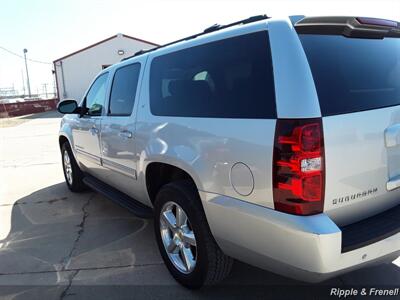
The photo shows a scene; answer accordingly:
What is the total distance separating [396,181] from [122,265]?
2468mm

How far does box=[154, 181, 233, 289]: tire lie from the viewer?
9.57 ft

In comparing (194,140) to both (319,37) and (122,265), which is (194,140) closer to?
(319,37)

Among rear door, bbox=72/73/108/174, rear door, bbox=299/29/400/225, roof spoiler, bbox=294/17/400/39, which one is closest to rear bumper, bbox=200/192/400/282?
rear door, bbox=299/29/400/225

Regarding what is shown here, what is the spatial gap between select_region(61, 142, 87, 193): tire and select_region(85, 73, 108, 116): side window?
110cm

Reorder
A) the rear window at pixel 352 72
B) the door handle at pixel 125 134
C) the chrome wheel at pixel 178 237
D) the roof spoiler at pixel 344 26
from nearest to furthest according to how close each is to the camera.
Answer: the rear window at pixel 352 72 < the roof spoiler at pixel 344 26 < the chrome wheel at pixel 178 237 < the door handle at pixel 125 134

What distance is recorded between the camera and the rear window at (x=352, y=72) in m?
2.32

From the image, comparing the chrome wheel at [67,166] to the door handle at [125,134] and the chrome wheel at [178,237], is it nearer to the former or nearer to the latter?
the door handle at [125,134]

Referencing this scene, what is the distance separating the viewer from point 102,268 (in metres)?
3.72

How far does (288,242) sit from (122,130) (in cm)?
222

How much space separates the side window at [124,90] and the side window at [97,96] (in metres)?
0.32

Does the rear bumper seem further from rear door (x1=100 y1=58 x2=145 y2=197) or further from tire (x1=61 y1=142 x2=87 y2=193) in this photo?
tire (x1=61 y1=142 x2=87 y2=193)

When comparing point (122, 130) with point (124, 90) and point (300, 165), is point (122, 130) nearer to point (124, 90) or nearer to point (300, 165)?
point (124, 90)

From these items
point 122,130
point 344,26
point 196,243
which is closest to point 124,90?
point 122,130

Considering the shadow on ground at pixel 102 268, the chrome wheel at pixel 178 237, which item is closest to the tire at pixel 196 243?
the chrome wheel at pixel 178 237
